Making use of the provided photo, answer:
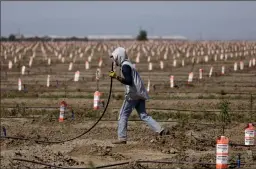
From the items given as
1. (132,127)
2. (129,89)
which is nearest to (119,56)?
(129,89)

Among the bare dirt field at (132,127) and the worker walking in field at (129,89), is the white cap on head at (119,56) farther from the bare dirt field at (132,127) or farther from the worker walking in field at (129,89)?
the bare dirt field at (132,127)

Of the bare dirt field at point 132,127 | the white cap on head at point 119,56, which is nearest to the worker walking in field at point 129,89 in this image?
the white cap on head at point 119,56

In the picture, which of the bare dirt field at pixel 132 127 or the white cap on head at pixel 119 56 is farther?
the white cap on head at pixel 119 56

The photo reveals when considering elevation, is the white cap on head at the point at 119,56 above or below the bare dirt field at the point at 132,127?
above

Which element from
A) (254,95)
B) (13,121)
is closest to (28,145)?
(13,121)

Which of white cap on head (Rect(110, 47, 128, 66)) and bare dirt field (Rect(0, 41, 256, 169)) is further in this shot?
white cap on head (Rect(110, 47, 128, 66))

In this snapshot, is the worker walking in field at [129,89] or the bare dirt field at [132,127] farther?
the worker walking in field at [129,89]

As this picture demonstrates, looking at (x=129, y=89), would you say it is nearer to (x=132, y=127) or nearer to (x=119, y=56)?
(x=119, y=56)

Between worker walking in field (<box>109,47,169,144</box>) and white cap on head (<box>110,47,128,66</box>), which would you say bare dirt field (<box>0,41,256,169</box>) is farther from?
white cap on head (<box>110,47,128,66</box>)

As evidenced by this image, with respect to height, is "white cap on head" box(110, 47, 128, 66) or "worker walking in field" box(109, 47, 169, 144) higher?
Answer: "white cap on head" box(110, 47, 128, 66)

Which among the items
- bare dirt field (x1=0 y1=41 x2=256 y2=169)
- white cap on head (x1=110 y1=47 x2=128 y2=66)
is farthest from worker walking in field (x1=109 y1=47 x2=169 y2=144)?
bare dirt field (x1=0 y1=41 x2=256 y2=169)

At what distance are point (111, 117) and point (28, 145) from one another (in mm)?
4433

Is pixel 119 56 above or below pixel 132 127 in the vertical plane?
above

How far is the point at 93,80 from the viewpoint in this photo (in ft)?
92.0
